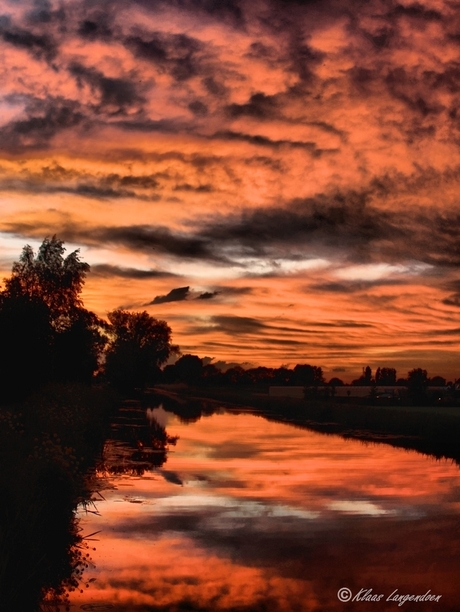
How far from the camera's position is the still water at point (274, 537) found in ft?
39.5

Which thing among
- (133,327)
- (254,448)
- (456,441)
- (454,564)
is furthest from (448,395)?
(454,564)

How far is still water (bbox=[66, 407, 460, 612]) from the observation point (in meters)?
12.1

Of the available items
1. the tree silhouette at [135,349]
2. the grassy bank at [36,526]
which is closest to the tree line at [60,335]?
the tree silhouette at [135,349]

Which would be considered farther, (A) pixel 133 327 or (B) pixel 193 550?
(A) pixel 133 327

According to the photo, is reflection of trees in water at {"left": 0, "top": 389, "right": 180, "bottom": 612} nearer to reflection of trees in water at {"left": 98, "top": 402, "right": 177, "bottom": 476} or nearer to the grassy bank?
the grassy bank

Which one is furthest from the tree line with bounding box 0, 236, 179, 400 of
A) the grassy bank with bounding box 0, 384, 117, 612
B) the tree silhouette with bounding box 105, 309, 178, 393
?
the grassy bank with bounding box 0, 384, 117, 612

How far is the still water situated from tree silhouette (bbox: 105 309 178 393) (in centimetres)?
10333

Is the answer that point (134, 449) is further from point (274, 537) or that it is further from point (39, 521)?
point (39, 521)

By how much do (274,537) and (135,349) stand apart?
399ft

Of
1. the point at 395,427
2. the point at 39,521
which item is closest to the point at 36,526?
the point at 39,521

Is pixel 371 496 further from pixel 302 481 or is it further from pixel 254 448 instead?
pixel 254 448

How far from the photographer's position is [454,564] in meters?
14.2

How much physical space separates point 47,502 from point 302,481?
11.6m

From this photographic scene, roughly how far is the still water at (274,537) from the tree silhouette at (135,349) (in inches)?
4068
